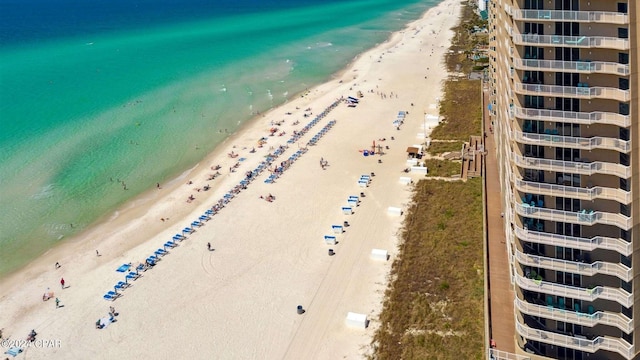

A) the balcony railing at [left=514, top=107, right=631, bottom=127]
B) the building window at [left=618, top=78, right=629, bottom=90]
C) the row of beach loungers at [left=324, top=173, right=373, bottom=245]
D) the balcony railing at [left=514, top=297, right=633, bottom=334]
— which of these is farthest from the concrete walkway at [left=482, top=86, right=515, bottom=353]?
the building window at [left=618, top=78, right=629, bottom=90]

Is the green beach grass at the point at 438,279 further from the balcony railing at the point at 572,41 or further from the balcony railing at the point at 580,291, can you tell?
the balcony railing at the point at 572,41

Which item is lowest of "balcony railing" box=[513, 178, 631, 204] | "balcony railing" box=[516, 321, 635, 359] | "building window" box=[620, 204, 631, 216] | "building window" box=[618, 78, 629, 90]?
"balcony railing" box=[516, 321, 635, 359]

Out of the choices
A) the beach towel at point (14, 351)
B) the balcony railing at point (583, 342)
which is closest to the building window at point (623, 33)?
the balcony railing at point (583, 342)

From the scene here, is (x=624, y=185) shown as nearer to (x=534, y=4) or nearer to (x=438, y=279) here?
(x=534, y=4)

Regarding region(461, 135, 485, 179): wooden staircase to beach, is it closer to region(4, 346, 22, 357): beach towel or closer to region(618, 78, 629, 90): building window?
region(618, 78, 629, 90): building window

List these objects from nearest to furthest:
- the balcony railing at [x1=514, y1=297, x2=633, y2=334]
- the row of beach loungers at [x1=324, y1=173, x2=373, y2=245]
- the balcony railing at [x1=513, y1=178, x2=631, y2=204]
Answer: the balcony railing at [x1=513, y1=178, x2=631, y2=204]
the balcony railing at [x1=514, y1=297, x2=633, y2=334]
the row of beach loungers at [x1=324, y1=173, x2=373, y2=245]

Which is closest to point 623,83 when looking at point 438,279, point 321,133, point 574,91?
point 574,91

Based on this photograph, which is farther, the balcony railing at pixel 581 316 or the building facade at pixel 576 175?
the balcony railing at pixel 581 316
